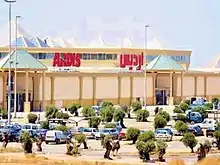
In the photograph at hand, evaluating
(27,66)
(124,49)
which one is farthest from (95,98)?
(124,49)

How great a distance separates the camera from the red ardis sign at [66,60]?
103875 millimetres

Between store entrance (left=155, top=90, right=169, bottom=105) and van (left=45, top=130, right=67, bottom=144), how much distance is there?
54.5m

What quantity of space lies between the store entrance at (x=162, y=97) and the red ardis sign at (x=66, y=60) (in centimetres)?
1175

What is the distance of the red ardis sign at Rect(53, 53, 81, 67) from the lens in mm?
103875

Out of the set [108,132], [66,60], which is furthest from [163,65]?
[108,132]

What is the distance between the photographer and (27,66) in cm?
8306

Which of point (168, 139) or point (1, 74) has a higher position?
point (1, 74)

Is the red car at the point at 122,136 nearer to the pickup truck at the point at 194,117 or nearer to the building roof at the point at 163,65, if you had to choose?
the pickup truck at the point at 194,117

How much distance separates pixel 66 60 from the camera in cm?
10519

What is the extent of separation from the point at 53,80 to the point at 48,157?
49.8 meters

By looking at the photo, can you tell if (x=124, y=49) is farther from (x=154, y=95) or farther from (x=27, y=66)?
(x=27, y=66)

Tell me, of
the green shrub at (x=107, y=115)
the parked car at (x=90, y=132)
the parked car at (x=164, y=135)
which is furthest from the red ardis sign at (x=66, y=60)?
the parked car at (x=164, y=135)

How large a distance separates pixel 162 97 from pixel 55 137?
56.9 meters

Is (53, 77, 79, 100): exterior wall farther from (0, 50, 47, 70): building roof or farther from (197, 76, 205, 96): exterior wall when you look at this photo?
(197, 76, 205, 96): exterior wall
